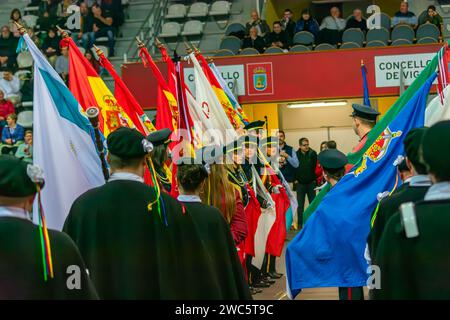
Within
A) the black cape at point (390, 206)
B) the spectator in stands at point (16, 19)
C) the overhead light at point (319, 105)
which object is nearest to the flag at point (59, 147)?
the black cape at point (390, 206)

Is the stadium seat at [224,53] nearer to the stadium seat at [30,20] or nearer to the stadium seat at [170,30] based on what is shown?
the stadium seat at [170,30]

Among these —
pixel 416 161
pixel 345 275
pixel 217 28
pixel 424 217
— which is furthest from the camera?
pixel 217 28

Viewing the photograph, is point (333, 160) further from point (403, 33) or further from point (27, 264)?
point (403, 33)

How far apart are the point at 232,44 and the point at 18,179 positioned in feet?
53.8

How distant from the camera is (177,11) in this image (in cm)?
2322

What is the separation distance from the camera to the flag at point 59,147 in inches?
284

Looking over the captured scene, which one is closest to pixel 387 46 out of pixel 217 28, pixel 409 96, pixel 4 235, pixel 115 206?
pixel 217 28

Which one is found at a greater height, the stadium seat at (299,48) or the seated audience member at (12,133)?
the stadium seat at (299,48)

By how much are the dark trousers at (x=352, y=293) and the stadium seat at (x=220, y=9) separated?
15.9m

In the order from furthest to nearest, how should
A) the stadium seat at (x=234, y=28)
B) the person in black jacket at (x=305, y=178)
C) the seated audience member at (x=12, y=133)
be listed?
the stadium seat at (x=234, y=28) < the seated audience member at (x=12, y=133) < the person in black jacket at (x=305, y=178)

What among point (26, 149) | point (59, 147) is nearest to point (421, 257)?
point (59, 147)

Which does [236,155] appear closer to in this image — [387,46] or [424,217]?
[424,217]

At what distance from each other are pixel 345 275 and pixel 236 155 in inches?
138
